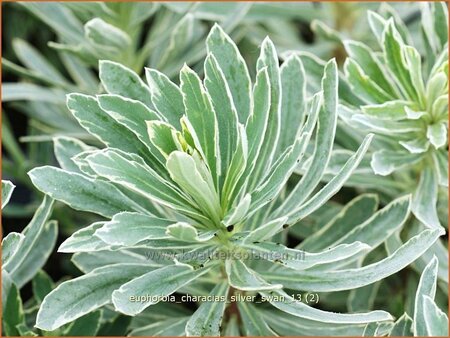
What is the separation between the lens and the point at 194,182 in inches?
46.8

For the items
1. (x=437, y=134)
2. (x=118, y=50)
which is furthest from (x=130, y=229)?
(x=118, y=50)

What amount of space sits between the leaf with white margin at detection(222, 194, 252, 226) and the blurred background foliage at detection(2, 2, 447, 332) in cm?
52

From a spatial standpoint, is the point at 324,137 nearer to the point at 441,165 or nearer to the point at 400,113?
the point at 400,113

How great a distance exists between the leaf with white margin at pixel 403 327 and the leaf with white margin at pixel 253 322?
0.74 ft

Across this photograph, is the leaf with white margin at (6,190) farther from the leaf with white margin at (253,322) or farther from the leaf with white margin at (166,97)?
the leaf with white margin at (253,322)

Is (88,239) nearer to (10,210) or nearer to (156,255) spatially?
(156,255)

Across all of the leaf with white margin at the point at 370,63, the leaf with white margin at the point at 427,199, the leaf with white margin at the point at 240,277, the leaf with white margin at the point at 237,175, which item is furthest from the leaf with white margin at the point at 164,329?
the leaf with white margin at the point at 370,63

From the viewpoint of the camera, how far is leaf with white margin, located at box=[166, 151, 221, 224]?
1143 millimetres

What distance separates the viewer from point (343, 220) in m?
1.60

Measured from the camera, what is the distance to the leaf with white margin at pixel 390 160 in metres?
1.49

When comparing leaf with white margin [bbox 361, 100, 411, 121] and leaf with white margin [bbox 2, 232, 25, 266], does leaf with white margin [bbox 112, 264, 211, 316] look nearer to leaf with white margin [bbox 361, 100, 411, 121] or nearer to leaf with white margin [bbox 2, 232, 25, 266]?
leaf with white margin [bbox 2, 232, 25, 266]

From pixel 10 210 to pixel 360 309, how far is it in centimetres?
101

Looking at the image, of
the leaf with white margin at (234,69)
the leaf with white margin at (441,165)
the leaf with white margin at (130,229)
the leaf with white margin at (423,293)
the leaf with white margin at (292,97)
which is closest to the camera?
the leaf with white margin at (130,229)

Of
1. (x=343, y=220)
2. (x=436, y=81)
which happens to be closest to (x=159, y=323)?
(x=343, y=220)
